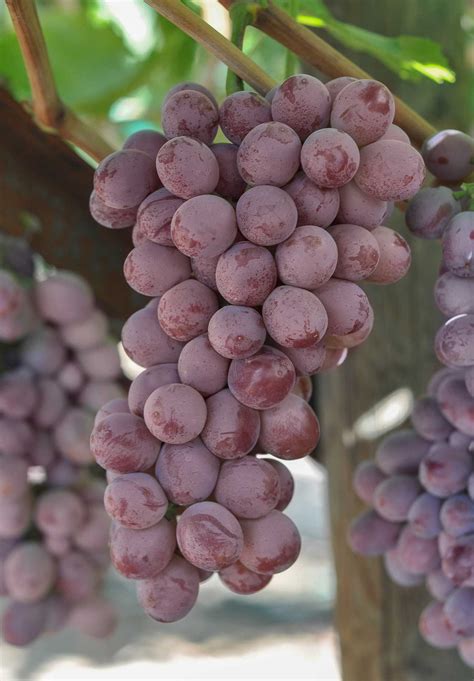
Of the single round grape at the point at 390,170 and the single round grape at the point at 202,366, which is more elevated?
the single round grape at the point at 390,170

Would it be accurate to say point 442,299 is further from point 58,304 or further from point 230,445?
point 58,304

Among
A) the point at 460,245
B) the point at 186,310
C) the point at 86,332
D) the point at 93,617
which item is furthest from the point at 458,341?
the point at 93,617

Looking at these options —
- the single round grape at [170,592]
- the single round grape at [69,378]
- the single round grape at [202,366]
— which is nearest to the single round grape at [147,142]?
the single round grape at [202,366]

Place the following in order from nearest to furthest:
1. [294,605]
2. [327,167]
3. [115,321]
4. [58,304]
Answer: [327,167] < [58,304] < [115,321] < [294,605]

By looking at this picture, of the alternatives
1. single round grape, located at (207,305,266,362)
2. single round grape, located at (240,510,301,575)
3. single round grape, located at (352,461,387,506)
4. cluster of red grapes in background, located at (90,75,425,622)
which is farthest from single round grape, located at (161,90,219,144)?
single round grape, located at (352,461,387,506)

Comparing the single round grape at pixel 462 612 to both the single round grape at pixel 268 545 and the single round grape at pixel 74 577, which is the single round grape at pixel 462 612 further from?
the single round grape at pixel 74 577

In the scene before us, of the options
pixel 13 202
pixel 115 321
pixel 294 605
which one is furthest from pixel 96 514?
pixel 294 605
